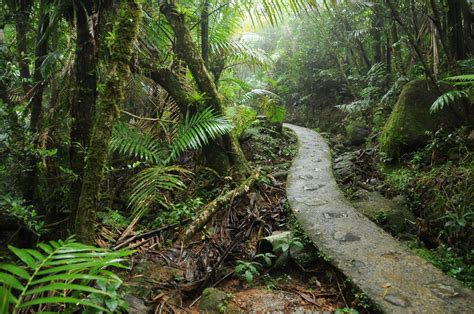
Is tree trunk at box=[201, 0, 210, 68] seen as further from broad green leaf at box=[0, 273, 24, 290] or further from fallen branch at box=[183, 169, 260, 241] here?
broad green leaf at box=[0, 273, 24, 290]

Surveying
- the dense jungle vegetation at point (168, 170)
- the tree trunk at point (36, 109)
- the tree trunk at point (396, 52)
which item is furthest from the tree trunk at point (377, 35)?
the tree trunk at point (36, 109)

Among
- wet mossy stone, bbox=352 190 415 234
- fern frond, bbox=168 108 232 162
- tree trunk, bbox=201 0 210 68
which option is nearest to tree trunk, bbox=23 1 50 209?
fern frond, bbox=168 108 232 162

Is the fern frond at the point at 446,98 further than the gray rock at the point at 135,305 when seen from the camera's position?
Yes

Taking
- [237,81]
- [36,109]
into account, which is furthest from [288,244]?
[237,81]

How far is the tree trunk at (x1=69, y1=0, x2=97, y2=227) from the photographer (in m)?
2.35

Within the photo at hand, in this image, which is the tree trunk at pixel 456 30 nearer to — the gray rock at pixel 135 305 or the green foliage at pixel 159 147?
the green foliage at pixel 159 147

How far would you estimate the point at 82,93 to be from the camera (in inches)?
95.5

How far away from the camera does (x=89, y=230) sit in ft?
6.98

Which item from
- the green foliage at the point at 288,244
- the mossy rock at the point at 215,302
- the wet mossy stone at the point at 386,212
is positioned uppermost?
the mossy rock at the point at 215,302

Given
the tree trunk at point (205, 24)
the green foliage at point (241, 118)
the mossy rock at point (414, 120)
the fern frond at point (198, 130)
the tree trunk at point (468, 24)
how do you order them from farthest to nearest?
the green foliage at point (241, 118) < the tree trunk at point (205, 24) < the mossy rock at point (414, 120) < the tree trunk at point (468, 24) < the fern frond at point (198, 130)

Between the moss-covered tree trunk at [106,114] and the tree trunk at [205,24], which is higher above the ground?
the tree trunk at [205,24]

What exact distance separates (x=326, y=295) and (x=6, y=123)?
9.61ft

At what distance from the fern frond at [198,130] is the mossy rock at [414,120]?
2639 millimetres

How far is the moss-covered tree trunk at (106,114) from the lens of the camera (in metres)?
2.14
